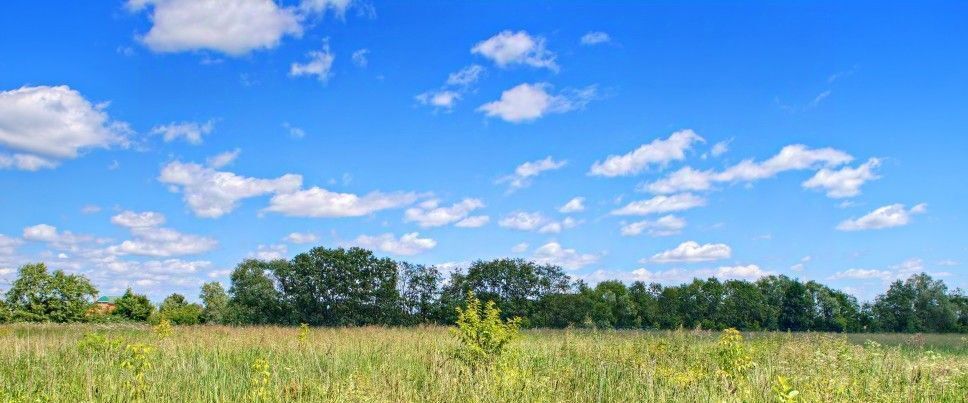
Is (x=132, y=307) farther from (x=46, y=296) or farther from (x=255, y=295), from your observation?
(x=255, y=295)

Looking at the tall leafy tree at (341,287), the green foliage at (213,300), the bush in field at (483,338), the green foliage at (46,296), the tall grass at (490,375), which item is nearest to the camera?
the tall grass at (490,375)

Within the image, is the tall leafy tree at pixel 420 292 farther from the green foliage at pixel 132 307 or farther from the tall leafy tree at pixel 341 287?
the green foliage at pixel 132 307

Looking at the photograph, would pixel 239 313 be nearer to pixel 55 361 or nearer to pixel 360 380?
pixel 55 361

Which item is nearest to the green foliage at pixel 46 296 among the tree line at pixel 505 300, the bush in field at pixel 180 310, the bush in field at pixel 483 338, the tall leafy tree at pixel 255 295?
the tree line at pixel 505 300

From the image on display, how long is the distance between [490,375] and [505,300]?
136 ft

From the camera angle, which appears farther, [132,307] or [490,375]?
[132,307]

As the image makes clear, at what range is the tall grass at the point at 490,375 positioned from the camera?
712 centimetres

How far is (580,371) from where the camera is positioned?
394 inches

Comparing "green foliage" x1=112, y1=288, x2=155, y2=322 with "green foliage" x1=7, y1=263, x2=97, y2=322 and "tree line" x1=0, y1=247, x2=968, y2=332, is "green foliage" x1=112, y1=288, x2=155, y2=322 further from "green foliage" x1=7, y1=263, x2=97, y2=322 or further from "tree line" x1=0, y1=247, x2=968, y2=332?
"green foliage" x1=7, y1=263, x2=97, y2=322

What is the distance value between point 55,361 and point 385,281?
1416 inches

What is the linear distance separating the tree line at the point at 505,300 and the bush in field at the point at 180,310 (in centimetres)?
32

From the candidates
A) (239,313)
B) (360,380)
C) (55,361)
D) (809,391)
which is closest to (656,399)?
(809,391)

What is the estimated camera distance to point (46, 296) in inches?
2153

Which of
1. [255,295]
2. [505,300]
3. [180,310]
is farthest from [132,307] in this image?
[505,300]
